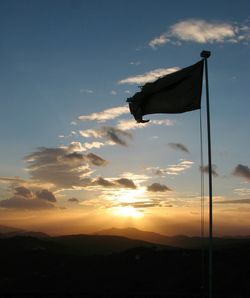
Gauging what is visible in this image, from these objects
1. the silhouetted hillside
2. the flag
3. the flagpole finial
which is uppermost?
the flagpole finial

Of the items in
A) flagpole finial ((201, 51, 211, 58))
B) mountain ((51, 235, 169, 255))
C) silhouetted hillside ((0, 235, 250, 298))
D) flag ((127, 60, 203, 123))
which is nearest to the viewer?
flagpole finial ((201, 51, 211, 58))

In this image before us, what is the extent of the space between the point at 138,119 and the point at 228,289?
586 inches

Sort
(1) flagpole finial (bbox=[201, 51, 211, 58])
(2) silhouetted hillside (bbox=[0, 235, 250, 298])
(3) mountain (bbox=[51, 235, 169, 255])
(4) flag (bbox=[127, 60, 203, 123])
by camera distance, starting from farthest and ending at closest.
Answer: (3) mountain (bbox=[51, 235, 169, 255])
(2) silhouetted hillside (bbox=[0, 235, 250, 298])
(4) flag (bbox=[127, 60, 203, 123])
(1) flagpole finial (bbox=[201, 51, 211, 58])

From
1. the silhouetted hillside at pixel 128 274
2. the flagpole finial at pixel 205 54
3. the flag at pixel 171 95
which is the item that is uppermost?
the flagpole finial at pixel 205 54

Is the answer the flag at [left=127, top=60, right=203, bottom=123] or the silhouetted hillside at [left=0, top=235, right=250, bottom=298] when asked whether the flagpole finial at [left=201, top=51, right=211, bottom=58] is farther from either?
the silhouetted hillside at [left=0, top=235, right=250, bottom=298]

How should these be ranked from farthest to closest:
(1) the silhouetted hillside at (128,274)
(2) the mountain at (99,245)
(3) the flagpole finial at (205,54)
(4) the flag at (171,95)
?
(2) the mountain at (99,245) → (1) the silhouetted hillside at (128,274) → (4) the flag at (171,95) → (3) the flagpole finial at (205,54)

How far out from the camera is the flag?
521 inches

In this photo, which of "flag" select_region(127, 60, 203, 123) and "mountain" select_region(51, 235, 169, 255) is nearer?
"flag" select_region(127, 60, 203, 123)

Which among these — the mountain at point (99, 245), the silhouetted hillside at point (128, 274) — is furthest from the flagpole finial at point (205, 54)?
the mountain at point (99, 245)

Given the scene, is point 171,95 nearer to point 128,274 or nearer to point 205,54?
point 205,54

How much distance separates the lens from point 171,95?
13648mm

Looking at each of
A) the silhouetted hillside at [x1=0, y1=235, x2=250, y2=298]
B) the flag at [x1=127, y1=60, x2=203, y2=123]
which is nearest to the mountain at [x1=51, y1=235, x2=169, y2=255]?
the silhouetted hillside at [x1=0, y1=235, x2=250, y2=298]

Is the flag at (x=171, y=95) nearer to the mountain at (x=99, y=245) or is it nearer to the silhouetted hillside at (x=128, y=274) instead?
the silhouetted hillside at (x=128, y=274)

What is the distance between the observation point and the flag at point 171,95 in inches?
521
